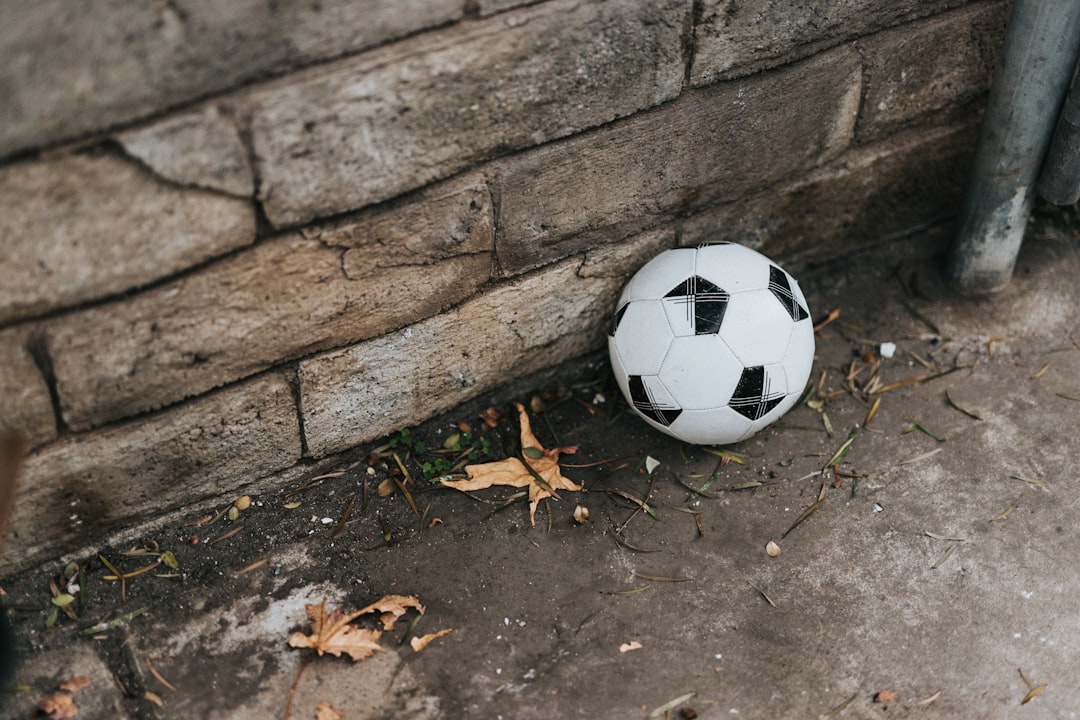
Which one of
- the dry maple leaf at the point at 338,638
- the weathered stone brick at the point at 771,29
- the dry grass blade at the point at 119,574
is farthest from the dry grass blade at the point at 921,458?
the dry grass blade at the point at 119,574

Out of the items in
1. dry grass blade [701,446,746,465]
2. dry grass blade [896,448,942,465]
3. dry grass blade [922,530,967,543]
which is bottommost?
dry grass blade [701,446,746,465]

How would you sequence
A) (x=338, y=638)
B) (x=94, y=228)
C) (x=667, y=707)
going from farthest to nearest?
(x=338, y=638) → (x=667, y=707) → (x=94, y=228)

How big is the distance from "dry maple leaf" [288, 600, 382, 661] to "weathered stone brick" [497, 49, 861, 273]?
121cm

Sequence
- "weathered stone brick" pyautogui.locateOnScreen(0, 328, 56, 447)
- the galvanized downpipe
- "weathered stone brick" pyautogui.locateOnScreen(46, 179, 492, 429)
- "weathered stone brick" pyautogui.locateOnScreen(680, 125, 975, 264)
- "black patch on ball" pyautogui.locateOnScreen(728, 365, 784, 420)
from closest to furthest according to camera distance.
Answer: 1. "weathered stone brick" pyautogui.locateOnScreen(0, 328, 56, 447)
2. "weathered stone brick" pyautogui.locateOnScreen(46, 179, 492, 429)
3. "black patch on ball" pyautogui.locateOnScreen(728, 365, 784, 420)
4. the galvanized downpipe
5. "weathered stone brick" pyautogui.locateOnScreen(680, 125, 975, 264)

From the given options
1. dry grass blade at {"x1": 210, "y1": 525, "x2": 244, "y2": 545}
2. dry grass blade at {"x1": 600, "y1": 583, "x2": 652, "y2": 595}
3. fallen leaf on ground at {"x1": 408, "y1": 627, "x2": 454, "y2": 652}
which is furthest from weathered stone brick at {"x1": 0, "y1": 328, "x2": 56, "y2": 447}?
dry grass blade at {"x1": 600, "y1": 583, "x2": 652, "y2": 595}

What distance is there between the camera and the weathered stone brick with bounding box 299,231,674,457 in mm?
3152

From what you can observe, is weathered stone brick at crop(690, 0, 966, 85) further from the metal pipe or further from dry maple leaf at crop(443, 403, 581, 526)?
dry maple leaf at crop(443, 403, 581, 526)

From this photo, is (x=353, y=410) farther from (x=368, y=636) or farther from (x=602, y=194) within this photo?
(x=602, y=194)

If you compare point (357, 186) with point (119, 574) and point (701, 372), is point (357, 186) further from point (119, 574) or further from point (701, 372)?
point (119, 574)

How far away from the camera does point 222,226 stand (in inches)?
104

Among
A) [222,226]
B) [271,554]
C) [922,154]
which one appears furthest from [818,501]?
[222,226]

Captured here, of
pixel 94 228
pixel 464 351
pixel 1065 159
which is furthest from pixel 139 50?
pixel 1065 159

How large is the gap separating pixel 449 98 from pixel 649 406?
47.2 inches

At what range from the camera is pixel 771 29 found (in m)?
3.15
